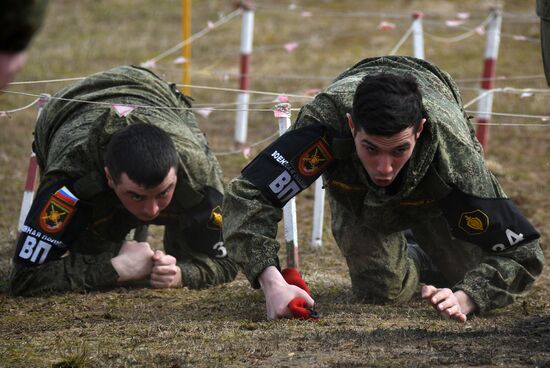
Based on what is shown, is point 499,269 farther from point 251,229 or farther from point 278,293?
point 251,229

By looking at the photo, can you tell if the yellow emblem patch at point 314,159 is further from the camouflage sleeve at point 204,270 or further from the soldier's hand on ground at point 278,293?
the camouflage sleeve at point 204,270

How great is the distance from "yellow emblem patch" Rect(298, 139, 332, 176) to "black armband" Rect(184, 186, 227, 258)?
3.57 ft

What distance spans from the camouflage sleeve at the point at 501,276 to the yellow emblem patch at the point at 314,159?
2.96ft

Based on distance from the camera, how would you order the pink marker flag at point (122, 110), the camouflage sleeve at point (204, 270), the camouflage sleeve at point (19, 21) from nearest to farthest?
the camouflage sleeve at point (19, 21) → the pink marker flag at point (122, 110) → the camouflage sleeve at point (204, 270)

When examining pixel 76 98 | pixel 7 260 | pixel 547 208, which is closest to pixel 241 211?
pixel 76 98

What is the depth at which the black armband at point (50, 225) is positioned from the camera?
18.0ft

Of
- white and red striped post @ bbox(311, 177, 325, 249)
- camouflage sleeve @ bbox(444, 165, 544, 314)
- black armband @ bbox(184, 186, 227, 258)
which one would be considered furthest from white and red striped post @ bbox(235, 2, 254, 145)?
camouflage sleeve @ bbox(444, 165, 544, 314)

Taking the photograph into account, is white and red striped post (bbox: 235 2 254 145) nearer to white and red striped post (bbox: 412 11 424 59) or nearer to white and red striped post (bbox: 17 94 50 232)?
white and red striped post (bbox: 412 11 424 59)

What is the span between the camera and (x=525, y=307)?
5.41m

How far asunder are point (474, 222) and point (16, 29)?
278 cm

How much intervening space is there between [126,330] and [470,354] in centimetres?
165

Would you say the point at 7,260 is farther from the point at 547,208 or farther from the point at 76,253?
the point at 547,208

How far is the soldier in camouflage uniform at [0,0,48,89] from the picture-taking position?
9.12 feet

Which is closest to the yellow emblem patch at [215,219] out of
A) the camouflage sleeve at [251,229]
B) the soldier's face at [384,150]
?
the camouflage sleeve at [251,229]
